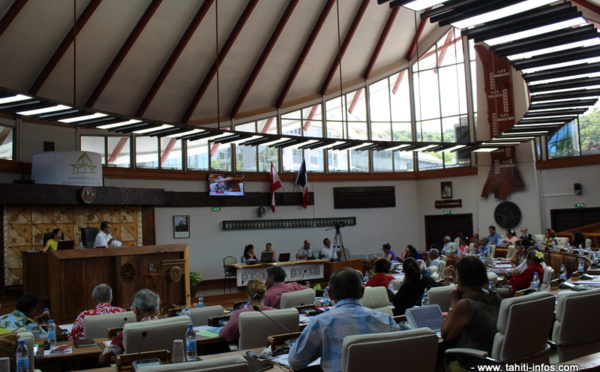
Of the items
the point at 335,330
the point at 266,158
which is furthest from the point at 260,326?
the point at 266,158

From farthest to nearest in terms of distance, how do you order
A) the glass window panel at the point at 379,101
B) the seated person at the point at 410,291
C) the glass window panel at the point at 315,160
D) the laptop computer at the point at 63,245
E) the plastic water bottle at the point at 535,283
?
the glass window panel at the point at 379,101
the glass window panel at the point at 315,160
the laptop computer at the point at 63,245
the plastic water bottle at the point at 535,283
the seated person at the point at 410,291

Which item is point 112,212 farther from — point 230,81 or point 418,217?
point 418,217

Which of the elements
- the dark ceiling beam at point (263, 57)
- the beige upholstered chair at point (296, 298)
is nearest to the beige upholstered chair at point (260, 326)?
the beige upholstered chair at point (296, 298)

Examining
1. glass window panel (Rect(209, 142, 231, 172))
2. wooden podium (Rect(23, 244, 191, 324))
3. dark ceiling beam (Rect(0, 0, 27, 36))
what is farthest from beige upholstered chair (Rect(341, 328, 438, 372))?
glass window panel (Rect(209, 142, 231, 172))

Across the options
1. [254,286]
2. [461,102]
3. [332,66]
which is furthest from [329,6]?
[254,286]

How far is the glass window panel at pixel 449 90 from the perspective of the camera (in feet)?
61.2

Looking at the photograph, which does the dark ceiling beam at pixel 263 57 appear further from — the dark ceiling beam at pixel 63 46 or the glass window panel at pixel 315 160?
the dark ceiling beam at pixel 63 46

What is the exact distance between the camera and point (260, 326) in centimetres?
440

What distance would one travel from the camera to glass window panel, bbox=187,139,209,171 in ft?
51.7

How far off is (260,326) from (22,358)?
1760 millimetres

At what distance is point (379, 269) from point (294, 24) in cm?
991

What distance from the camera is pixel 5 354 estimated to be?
321 cm

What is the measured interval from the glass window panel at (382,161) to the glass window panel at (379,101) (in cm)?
118

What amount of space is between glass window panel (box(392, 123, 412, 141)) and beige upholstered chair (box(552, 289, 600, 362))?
1523 cm
